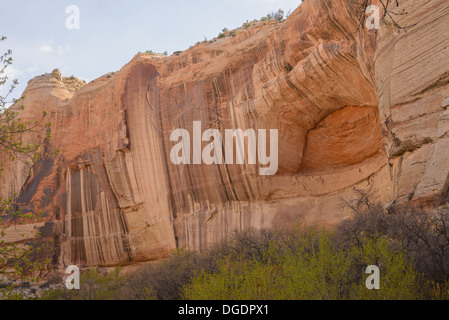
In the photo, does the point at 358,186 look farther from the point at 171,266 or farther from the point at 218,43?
the point at 218,43

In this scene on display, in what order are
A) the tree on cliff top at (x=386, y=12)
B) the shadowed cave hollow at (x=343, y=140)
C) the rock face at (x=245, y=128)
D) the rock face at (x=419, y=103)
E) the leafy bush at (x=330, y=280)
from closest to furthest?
the tree on cliff top at (x=386, y=12) → the leafy bush at (x=330, y=280) → the rock face at (x=419, y=103) → the rock face at (x=245, y=128) → the shadowed cave hollow at (x=343, y=140)

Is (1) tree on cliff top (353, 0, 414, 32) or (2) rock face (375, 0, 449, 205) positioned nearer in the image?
(1) tree on cliff top (353, 0, 414, 32)

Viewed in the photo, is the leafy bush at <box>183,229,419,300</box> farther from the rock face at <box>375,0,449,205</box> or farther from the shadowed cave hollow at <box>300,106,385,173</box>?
the shadowed cave hollow at <box>300,106,385,173</box>

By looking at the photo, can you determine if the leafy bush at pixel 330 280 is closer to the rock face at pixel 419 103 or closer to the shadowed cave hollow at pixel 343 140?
the rock face at pixel 419 103

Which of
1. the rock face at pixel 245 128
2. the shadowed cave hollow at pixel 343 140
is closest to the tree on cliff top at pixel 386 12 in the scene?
the rock face at pixel 245 128

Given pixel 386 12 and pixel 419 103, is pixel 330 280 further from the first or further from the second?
pixel 386 12

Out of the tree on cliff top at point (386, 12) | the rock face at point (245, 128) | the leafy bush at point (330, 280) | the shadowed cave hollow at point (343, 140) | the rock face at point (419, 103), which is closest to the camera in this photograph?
the tree on cliff top at point (386, 12)

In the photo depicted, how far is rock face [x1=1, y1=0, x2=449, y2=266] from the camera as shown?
908cm

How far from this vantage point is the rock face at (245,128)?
9078mm

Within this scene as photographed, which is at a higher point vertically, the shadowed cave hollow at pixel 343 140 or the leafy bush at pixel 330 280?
the shadowed cave hollow at pixel 343 140

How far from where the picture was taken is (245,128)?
16953mm

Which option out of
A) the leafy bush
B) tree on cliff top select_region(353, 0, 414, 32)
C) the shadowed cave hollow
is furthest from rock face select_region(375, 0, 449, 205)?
the shadowed cave hollow

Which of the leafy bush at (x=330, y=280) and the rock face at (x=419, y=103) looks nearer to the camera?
the leafy bush at (x=330, y=280)

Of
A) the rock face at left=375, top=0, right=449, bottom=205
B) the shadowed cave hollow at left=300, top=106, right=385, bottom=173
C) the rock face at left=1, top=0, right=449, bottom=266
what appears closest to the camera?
the rock face at left=375, top=0, right=449, bottom=205
